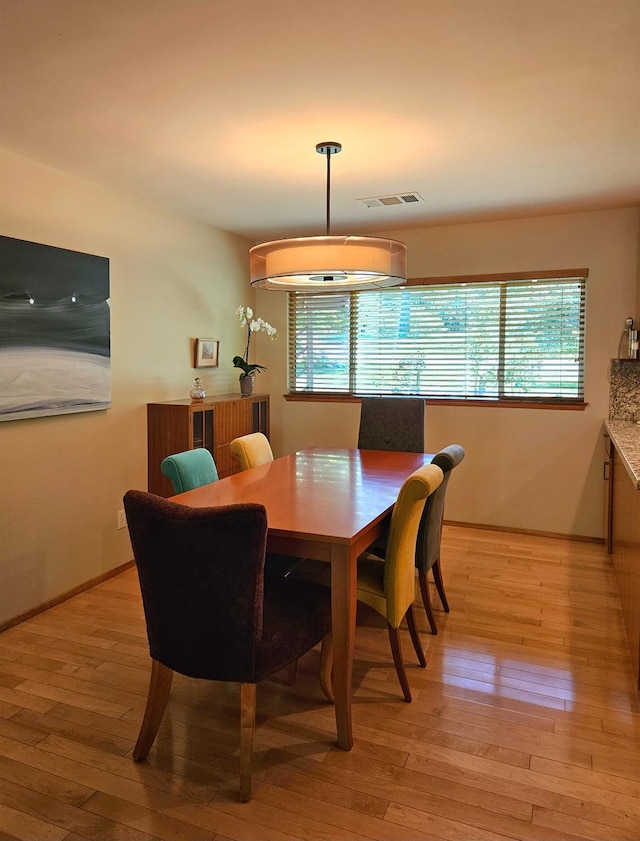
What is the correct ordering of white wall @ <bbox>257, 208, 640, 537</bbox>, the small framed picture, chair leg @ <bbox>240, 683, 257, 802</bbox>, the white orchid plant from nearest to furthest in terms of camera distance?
chair leg @ <bbox>240, 683, 257, 802</bbox>, white wall @ <bbox>257, 208, 640, 537</bbox>, the small framed picture, the white orchid plant

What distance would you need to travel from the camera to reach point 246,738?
6.04ft

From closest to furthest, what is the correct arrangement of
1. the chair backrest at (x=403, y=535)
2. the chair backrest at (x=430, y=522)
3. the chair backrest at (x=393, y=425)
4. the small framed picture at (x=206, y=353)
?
the chair backrest at (x=403, y=535), the chair backrest at (x=430, y=522), the chair backrest at (x=393, y=425), the small framed picture at (x=206, y=353)

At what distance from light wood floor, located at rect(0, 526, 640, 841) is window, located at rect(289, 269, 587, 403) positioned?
1.94 m

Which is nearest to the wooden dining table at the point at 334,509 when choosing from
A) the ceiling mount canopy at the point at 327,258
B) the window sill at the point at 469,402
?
the ceiling mount canopy at the point at 327,258

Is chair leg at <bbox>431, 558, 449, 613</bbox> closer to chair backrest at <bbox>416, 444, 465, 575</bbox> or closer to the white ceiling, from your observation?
chair backrest at <bbox>416, 444, 465, 575</bbox>

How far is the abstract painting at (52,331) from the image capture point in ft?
9.60

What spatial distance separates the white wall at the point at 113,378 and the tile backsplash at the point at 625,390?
119 inches

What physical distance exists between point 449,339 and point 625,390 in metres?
1.34

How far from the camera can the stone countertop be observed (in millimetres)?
2550

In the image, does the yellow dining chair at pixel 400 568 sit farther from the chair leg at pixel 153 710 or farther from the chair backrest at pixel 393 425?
the chair backrest at pixel 393 425

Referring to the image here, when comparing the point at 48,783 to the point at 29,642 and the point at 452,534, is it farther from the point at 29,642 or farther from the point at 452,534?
the point at 452,534

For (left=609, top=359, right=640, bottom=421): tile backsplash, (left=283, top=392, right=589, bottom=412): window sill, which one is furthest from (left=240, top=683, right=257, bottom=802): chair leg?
(left=609, top=359, right=640, bottom=421): tile backsplash

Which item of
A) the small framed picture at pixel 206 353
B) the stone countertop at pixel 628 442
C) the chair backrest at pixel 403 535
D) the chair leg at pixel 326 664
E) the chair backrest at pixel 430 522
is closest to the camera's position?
the chair backrest at pixel 403 535

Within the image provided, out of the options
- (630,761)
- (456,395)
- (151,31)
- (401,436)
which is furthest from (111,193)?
(630,761)
